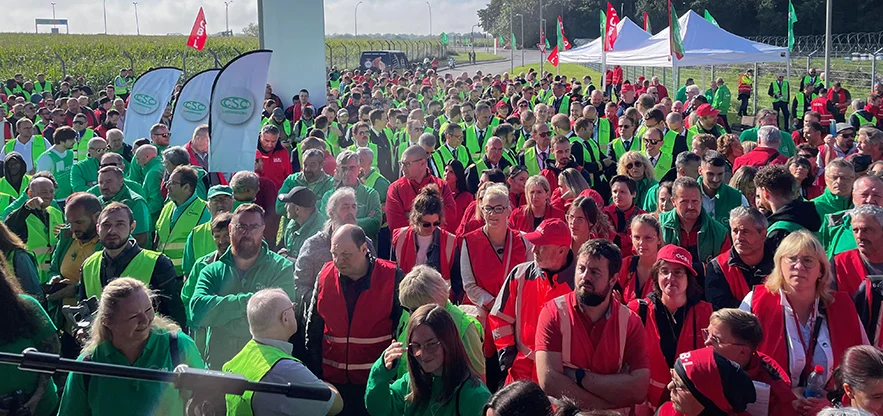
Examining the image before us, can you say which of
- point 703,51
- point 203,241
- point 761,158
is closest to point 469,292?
point 203,241

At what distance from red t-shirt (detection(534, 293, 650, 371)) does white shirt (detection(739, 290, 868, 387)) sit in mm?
832

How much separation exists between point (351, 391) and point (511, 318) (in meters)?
1.04

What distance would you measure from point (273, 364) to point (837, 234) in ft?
13.0

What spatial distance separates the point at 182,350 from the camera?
12.5 ft

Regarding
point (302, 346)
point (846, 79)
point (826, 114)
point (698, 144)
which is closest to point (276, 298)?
point (302, 346)

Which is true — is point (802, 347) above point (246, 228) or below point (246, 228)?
below

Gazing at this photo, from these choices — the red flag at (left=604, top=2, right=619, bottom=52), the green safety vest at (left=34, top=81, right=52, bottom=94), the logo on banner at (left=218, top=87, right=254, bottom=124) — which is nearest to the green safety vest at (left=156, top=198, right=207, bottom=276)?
the logo on banner at (left=218, top=87, right=254, bottom=124)

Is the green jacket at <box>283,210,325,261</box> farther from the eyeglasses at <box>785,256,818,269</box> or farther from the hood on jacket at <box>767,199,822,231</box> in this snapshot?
the eyeglasses at <box>785,256,818,269</box>

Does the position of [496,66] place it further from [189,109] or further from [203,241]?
[203,241]

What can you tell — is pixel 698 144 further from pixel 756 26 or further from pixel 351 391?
pixel 756 26

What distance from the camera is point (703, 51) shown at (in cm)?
1947

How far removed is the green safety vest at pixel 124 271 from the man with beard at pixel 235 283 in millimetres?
405

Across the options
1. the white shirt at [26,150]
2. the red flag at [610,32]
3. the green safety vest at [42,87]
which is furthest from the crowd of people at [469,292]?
the green safety vest at [42,87]

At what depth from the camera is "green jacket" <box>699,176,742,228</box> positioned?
633 centimetres
